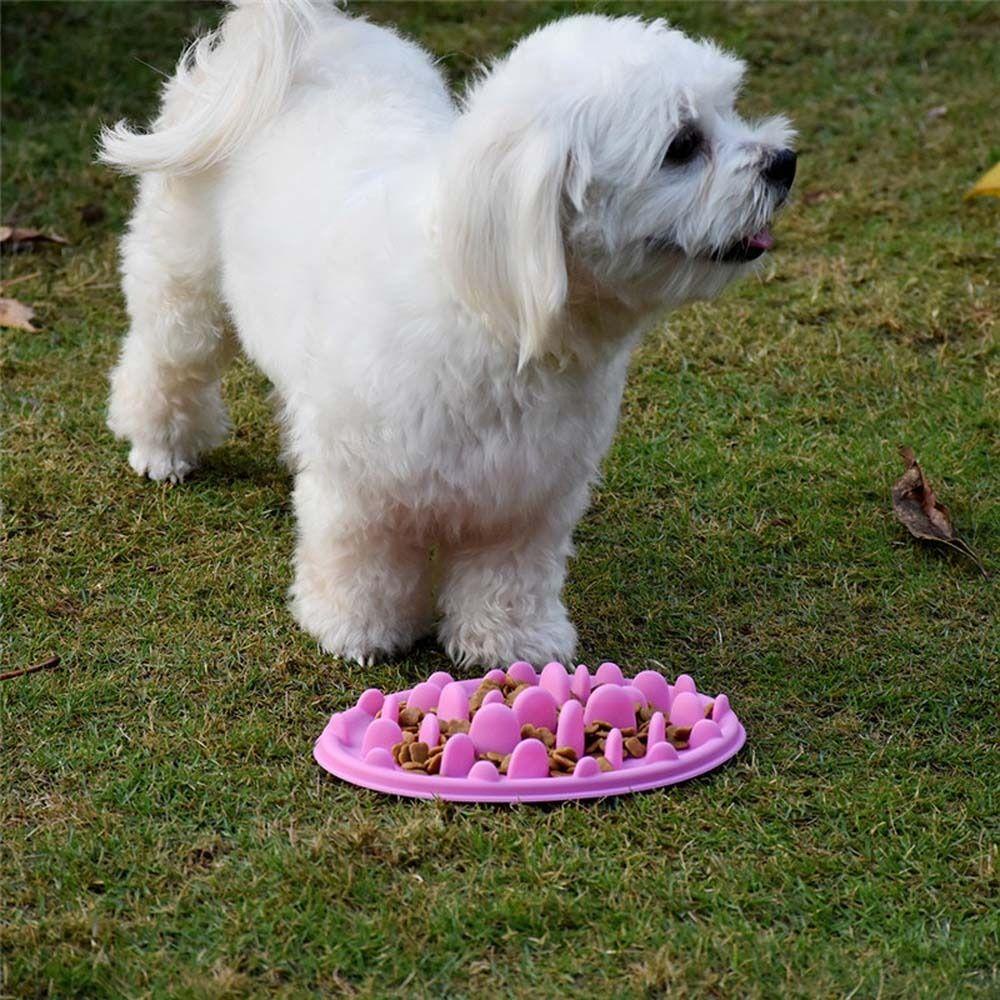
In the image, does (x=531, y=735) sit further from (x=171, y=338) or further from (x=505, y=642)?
(x=171, y=338)

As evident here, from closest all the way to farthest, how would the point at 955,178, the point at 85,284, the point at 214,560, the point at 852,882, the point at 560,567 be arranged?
the point at 852,882
the point at 560,567
the point at 214,560
the point at 85,284
the point at 955,178

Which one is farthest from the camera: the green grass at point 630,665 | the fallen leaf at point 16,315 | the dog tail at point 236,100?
the fallen leaf at point 16,315

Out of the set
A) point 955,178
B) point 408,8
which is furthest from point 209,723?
point 408,8

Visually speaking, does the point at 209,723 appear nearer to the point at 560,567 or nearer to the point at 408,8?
the point at 560,567

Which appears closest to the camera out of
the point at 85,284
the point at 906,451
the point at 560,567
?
the point at 560,567

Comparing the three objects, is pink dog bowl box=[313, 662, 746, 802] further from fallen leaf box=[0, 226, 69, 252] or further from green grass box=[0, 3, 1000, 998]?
fallen leaf box=[0, 226, 69, 252]

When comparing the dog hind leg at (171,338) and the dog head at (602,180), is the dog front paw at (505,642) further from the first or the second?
the dog hind leg at (171,338)

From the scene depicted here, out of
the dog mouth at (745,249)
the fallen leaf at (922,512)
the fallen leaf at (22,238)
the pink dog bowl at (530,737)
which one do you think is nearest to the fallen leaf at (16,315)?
the fallen leaf at (22,238)
